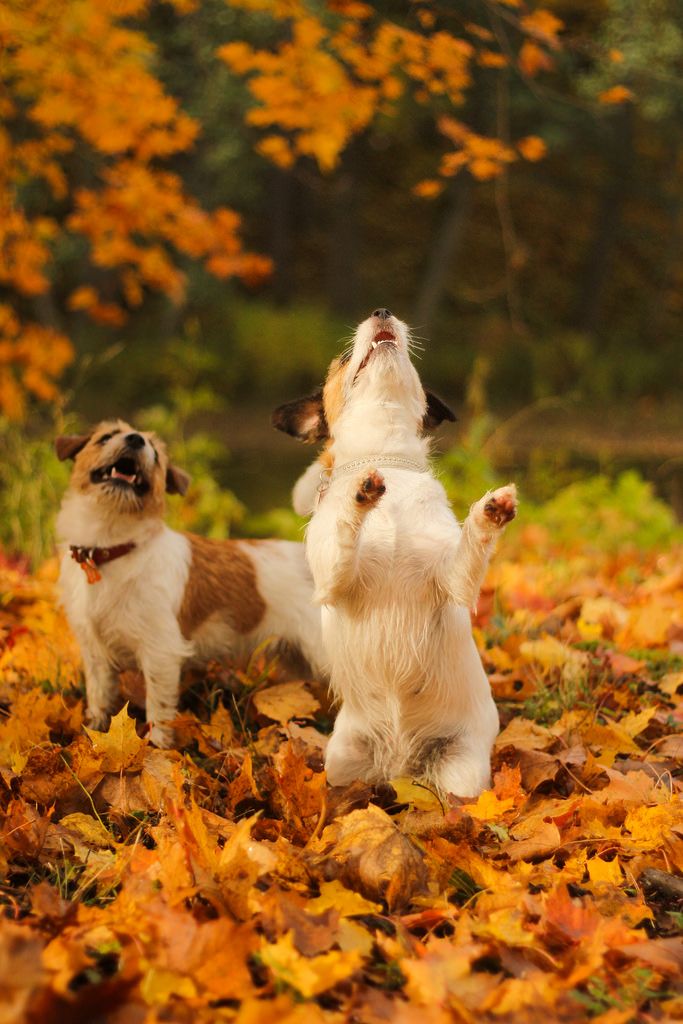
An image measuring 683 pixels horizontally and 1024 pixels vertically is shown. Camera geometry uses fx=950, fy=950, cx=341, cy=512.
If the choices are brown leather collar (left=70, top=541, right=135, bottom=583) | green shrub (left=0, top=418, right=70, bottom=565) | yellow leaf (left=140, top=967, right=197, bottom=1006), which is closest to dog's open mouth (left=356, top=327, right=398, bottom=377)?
brown leather collar (left=70, top=541, right=135, bottom=583)

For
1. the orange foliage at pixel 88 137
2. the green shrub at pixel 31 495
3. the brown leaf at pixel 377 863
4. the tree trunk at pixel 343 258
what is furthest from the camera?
the tree trunk at pixel 343 258

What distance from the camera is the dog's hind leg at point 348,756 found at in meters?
2.93

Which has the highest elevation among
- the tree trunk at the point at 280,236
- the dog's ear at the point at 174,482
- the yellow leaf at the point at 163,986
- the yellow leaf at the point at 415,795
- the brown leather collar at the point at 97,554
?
the tree trunk at the point at 280,236

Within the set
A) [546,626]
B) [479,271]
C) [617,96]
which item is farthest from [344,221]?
[546,626]

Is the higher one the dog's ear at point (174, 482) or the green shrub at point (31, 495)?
the dog's ear at point (174, 482)

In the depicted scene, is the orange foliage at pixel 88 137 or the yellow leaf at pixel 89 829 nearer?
the yellow leaf at pixel 89 829

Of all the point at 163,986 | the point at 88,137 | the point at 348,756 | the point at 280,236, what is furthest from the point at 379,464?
the point at 280,236

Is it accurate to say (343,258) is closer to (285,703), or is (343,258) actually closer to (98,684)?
(98,684)

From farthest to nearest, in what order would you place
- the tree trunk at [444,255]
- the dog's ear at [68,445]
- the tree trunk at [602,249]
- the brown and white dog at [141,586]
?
the tree trunk at [602,249] → the tree trunk at [444,255] → the dog's ear at [68,445] → the brown and white dog at [141,586]

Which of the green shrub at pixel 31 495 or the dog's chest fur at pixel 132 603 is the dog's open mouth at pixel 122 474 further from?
the green shrub at pixel 31 495

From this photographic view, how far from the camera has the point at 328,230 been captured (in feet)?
77.0

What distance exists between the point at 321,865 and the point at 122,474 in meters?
1.84

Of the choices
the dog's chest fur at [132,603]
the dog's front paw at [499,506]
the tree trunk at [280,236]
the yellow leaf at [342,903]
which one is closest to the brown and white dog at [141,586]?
the dog's chest fur at [132,603]

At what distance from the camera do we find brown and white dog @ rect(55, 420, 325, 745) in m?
3.51
